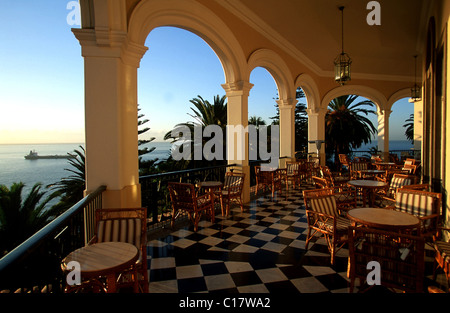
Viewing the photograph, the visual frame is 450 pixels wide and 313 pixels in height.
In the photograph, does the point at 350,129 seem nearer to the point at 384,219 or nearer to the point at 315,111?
the point at 315,111

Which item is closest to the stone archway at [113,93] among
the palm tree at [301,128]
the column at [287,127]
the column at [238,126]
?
the column at [238,126]

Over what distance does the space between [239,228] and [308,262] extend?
1.65m

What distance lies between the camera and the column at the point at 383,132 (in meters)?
12.5

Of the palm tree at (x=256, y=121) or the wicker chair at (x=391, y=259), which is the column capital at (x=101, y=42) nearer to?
the wicker chair at (x=391, y=259)

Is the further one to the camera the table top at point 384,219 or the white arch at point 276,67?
the white arch at point 276,67

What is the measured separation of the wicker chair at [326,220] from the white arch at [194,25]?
11.9 feet

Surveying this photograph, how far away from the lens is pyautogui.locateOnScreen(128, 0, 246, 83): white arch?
4004mm

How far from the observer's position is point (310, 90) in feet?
35.8

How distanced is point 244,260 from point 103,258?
1.96m

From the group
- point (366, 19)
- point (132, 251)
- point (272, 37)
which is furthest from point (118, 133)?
point (366, 19)

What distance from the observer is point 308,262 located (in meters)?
3.39

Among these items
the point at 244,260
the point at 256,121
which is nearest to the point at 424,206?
the point at 244,260

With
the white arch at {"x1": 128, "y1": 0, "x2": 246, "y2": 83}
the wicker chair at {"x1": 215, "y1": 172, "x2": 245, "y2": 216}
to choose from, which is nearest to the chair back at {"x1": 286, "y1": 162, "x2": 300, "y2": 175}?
the wicker chair at {"x1": 215, "y1": 172, "x2": 245, "y2": 216}
